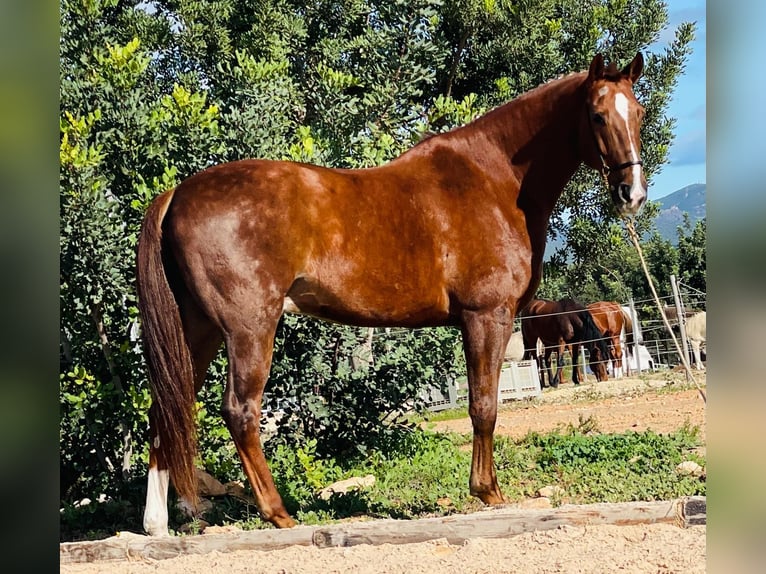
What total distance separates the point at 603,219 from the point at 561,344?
18.9ft

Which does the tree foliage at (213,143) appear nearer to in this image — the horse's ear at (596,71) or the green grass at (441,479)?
the green grass at (441,479)

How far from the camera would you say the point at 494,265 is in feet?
14.6

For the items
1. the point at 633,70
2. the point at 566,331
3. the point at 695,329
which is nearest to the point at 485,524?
the point at 633,70

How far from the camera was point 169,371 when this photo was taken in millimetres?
3998

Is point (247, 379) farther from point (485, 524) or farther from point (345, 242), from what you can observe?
point (485, 524)

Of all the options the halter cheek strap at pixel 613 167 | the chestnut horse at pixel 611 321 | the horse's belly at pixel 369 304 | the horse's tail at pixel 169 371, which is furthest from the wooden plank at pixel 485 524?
the chestnut horse at pixel 611 321

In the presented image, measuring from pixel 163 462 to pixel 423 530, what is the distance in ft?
5.05

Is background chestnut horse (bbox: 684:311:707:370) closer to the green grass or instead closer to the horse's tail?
the green grass

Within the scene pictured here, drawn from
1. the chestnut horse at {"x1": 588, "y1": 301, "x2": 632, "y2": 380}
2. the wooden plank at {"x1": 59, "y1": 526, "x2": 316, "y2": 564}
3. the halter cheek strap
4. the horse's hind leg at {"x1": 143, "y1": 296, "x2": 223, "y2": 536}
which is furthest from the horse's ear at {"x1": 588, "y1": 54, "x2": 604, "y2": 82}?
the chestnut horse at {"x1": 588, "y1": 301, "x2": 632, "y2": 380}

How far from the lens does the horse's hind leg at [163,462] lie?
13.8ft

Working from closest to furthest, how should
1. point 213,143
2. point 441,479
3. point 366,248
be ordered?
point 366,248 → point 213,143 → point 441,479

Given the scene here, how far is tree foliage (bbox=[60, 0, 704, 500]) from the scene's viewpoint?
5238 mm
